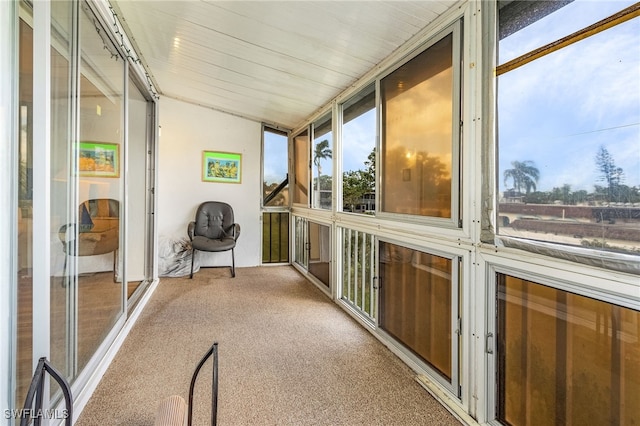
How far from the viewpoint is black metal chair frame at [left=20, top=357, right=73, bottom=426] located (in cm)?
96

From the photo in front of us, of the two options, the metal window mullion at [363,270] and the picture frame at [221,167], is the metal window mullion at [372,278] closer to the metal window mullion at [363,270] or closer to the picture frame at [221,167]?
the metal window mullion at [363,270]

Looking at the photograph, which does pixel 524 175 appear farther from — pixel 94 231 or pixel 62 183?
pixel 94 231

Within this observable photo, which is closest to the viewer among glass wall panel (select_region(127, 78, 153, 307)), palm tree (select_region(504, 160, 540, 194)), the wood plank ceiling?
palm tree (select_region(504, 160, 540, 194))

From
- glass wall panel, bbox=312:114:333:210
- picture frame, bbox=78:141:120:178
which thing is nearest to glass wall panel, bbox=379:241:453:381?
glass wall panel, bbox=312:114:333:210

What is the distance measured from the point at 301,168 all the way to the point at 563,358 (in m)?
3.75

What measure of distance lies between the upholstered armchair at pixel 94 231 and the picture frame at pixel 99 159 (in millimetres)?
172

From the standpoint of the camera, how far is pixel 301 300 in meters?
3.34

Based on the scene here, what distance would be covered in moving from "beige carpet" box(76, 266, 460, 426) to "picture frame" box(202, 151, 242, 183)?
6.77ft

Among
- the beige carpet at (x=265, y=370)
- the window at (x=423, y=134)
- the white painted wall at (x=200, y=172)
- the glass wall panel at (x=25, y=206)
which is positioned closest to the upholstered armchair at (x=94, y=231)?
the glass wall panel at (x=25, y=206)

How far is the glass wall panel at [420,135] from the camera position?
1.74 metres

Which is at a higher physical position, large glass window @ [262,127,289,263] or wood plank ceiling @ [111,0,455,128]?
wood plank ceiling @ [111,0,455,128]

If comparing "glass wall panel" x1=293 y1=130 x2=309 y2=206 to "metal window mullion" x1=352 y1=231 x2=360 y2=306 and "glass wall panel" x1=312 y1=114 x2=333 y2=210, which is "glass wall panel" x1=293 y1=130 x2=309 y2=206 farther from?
"metal window mullion" x1=352 y1=231 x2=360 y2=306

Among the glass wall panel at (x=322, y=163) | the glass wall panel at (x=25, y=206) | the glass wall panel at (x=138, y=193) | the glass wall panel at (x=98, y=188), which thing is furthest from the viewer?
the glass wall panel at (x=322, y=163)

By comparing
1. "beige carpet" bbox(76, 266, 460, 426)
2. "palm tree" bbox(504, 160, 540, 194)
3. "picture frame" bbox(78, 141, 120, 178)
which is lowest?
"beige carpet" bbox(76, 266, 460, 426)
